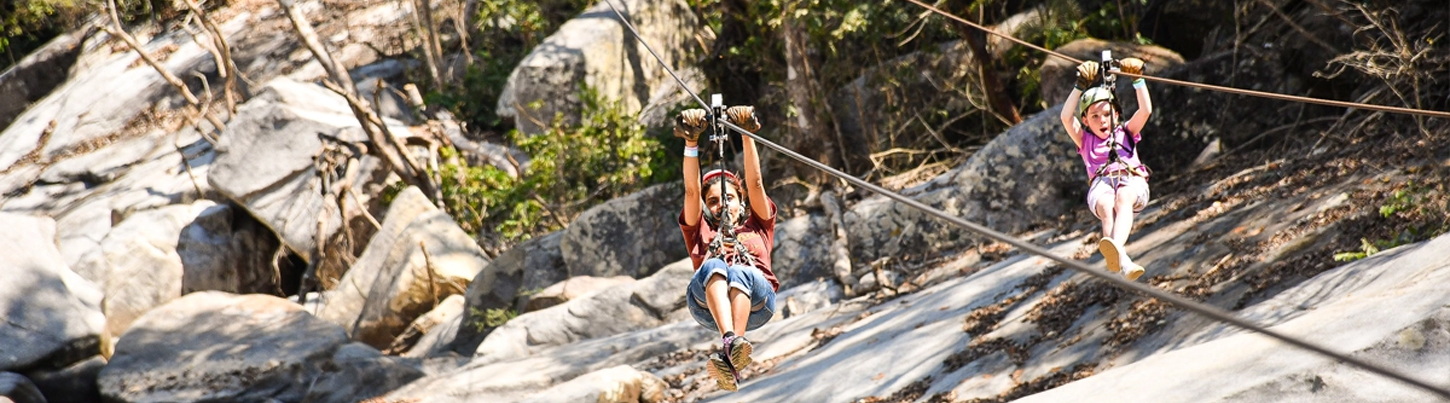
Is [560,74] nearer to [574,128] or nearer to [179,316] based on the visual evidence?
[574,128]

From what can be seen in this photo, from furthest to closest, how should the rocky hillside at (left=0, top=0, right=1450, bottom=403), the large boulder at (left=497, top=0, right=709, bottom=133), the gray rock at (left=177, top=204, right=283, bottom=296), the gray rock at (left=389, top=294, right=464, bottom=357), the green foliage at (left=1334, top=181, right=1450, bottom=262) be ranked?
1. the large boulder at (left=497, top=0, right=709, bottom=133)
2. the gray rock at (left=177, top=204, right=283, bottom=296)
3. the gray rock at (left=389, top=294, right=464, bottom=357)
4. the rocky hillside at (left=0, top=0, right=1450, bottom=403)
5. the green foliage at (left=1334, top=181, right=1450, bottom=262)

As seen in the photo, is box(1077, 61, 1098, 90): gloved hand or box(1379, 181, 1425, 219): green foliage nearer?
box(1077, 61, 1098, 90): gloved hand

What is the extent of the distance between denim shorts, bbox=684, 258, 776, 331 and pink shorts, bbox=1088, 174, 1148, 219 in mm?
1812

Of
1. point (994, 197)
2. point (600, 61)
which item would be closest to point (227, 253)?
point (600, 61)

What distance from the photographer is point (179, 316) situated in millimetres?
14039

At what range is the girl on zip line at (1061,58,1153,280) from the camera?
6.68 metres

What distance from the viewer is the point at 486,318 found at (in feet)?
45.1

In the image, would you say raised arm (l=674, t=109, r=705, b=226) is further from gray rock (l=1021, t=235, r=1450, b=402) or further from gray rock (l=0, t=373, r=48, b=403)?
gray rock (l=0, t=373, r=48, b=403)

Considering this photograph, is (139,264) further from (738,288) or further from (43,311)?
(738,288)

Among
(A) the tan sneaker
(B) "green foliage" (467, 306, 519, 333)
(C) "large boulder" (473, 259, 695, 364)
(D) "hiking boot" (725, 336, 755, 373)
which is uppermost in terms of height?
(A) the tan sneaker

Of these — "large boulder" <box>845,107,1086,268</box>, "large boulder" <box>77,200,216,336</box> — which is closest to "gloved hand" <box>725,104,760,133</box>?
"large boulder" <box>845,107,1086,268</box>

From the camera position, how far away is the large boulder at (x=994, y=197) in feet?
39.1

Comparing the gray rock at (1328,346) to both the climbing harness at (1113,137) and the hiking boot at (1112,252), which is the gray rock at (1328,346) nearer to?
the hiking boot at (1112,252)

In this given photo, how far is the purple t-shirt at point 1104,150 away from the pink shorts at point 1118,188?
57 millimetres
